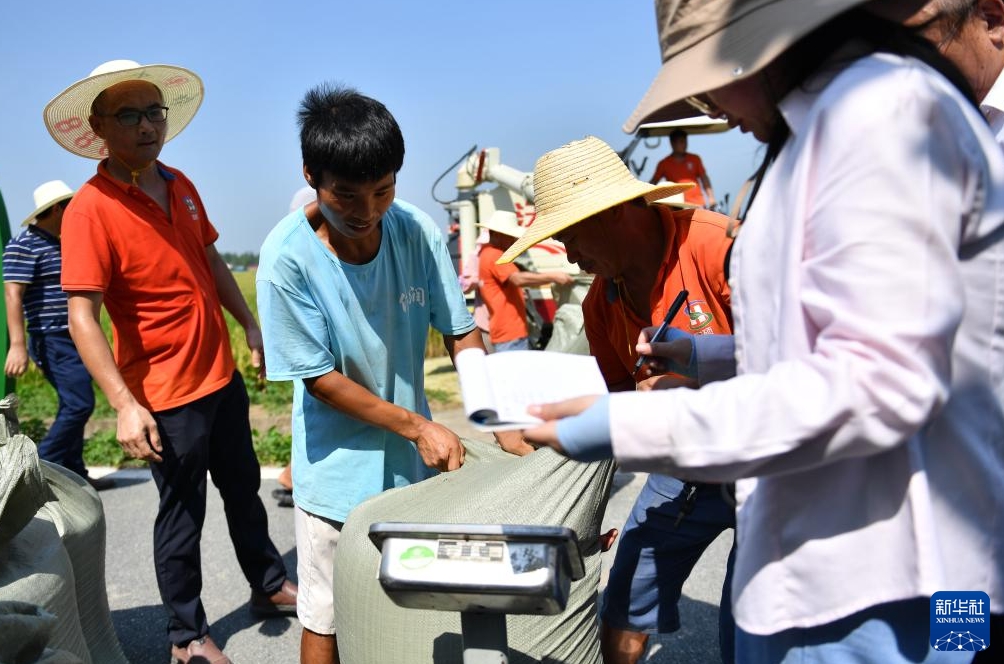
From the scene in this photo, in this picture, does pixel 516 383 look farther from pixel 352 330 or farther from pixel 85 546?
pixel 85 546

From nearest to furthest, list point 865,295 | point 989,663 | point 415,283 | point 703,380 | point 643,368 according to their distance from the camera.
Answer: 1. point 865,295
2. point 989,663
3. point 703,380
4. point 643,368
5. point 415,283

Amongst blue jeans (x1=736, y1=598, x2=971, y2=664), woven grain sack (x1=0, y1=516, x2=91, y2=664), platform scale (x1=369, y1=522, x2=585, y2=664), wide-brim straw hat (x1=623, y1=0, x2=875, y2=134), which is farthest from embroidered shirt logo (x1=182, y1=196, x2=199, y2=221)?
blue jeans (x1=736, y1=598, x2=971, y2=664)

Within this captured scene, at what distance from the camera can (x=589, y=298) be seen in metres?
2.42

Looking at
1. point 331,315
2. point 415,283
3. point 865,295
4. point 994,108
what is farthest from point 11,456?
point 994,108

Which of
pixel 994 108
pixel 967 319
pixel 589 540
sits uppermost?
pixel 994 108

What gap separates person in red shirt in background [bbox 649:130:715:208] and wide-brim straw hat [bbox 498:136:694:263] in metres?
6.33

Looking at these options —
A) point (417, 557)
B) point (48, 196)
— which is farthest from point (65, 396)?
point (417, 557)

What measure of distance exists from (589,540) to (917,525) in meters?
1.14

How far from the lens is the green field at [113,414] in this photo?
19.8 feet

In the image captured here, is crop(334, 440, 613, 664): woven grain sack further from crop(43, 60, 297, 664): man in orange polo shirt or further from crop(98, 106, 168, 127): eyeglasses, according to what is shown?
crop(98, 106, 168, 127): eyeglasses

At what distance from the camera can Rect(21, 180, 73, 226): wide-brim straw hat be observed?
5.03m

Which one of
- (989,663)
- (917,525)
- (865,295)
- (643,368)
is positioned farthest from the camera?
(643,368)

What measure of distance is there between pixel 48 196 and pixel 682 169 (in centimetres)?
561

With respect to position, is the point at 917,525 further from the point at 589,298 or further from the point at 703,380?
the point at 589,298
